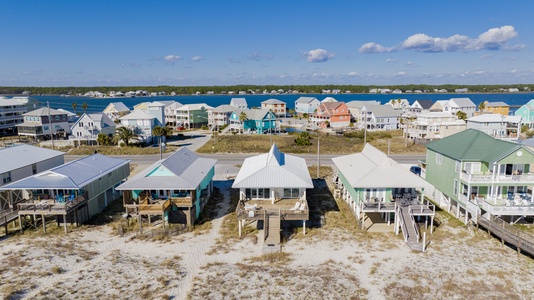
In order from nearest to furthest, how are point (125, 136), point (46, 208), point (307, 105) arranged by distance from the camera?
point (46, 208) < point (125, 136) < point (307, 105)

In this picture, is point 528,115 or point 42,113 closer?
point 42,113

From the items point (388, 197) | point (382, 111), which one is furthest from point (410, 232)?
point (382, 111)

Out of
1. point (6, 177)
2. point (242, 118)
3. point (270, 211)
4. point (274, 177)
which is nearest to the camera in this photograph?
point (270, 211)

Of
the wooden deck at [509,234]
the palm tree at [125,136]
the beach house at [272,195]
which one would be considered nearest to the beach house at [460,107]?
the wooden deck at [509,234]

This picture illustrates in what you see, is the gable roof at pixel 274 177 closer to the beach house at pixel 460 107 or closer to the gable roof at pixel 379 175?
the gable roof at pixel 379 175

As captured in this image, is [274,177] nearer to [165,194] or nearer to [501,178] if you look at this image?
[165,194]

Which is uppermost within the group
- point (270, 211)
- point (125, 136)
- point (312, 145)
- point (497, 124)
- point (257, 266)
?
point (497, 124)
